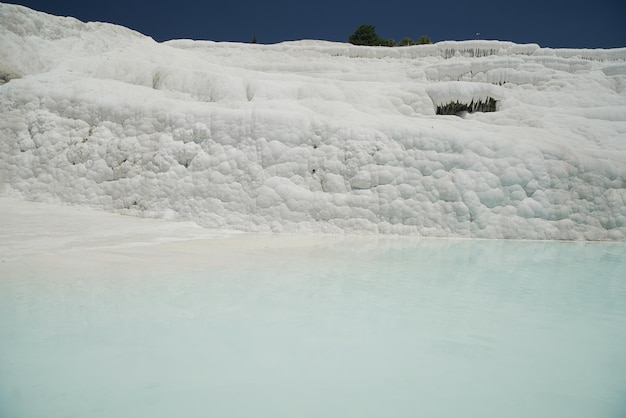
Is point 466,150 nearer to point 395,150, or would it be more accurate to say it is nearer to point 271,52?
point 395,150

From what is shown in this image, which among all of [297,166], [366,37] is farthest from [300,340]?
[366,37]

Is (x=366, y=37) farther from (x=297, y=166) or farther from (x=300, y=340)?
(x=300, y=340)

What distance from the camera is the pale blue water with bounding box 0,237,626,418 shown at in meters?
2.12

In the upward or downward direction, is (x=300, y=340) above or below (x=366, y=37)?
below

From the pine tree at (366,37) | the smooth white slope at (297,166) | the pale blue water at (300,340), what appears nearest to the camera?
the pale blue water at (300,340)

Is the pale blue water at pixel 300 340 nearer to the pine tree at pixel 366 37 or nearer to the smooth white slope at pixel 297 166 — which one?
the smooth white slope at pixel 297 166

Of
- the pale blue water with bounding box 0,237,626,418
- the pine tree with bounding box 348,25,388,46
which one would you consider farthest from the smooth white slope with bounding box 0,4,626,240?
the pine tree with bounding box 348,25,388,46

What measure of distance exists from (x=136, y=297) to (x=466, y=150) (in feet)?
18.9

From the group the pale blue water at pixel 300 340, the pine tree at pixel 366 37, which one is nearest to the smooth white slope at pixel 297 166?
the pale blue water at pixel 300 340

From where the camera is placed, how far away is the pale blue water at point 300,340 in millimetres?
2123

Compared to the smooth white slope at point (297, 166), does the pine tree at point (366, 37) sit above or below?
above

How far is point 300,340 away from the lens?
2.77 m

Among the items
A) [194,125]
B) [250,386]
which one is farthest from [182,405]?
[194,125]

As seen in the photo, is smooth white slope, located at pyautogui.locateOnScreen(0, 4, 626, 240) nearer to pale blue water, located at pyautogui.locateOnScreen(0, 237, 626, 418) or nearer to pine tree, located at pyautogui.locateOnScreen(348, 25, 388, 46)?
pale blue water, located at pyautogui.locateOnScreen(0, 237, 626, 418)
